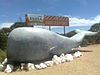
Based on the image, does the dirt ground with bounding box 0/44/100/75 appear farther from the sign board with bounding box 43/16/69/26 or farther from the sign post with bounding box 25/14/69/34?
the sign board with bounding box 43/16/69/26

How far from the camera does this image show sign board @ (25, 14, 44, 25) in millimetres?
21950

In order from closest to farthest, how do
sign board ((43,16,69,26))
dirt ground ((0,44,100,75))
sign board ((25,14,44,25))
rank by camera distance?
1. dirt ground ((0,44,100,75))
2. sign board ((25,14,44,25))
3. sign board ((43,16,69,26))

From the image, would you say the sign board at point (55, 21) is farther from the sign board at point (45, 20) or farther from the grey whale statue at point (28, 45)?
the grey whale statue at point (28, 45)

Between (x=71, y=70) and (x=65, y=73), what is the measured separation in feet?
2.69

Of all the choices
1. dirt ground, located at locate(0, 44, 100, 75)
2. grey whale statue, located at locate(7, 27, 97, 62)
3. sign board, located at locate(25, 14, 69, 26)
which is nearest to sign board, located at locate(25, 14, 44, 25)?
sign board, located at locate(25, 14, 69, 26)

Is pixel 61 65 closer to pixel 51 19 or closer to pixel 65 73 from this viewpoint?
pixel 65 73

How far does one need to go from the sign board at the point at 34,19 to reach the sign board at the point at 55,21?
72cm

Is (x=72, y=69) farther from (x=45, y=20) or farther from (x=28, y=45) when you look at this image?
(x=45, y=20)

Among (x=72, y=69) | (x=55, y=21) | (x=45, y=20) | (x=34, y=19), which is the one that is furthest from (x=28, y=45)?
(x=55, y=21)

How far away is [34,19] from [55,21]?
4241mm

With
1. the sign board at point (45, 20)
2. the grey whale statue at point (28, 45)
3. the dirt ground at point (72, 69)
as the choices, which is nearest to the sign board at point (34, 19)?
the sign board at point (45, 20)

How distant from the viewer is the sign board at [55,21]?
968 inches

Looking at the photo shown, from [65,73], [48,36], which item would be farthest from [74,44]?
[65,73]

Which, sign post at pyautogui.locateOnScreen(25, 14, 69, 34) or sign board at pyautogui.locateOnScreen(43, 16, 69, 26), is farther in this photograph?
sign board at pyautogui.locateOnScreen(43, 16, 69, 26)
